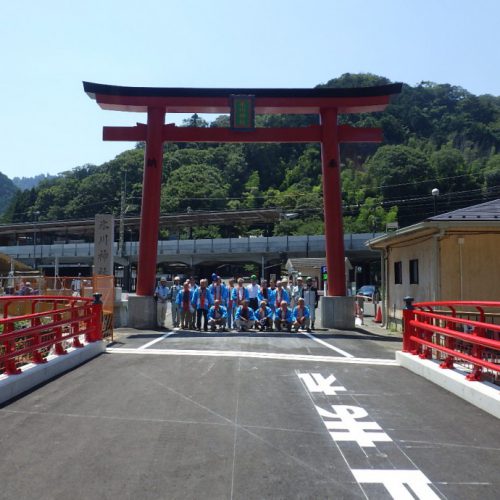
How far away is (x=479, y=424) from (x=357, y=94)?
14.9 m

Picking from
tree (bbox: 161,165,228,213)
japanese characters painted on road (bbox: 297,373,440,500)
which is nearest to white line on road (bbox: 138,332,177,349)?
japanese characters painted on road (bbox: 297,373,440,500)

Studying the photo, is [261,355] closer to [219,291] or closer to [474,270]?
[219,291]

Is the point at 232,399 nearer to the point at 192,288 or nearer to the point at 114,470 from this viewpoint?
the point at 114,470

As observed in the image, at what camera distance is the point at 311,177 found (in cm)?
12700

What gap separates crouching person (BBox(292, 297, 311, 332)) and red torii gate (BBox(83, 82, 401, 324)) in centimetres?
189

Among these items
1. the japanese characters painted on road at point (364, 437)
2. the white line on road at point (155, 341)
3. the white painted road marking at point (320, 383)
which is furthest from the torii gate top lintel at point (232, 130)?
the japanese characters painted on road at point (364, 437)

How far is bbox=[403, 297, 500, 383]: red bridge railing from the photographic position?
24.1 ft

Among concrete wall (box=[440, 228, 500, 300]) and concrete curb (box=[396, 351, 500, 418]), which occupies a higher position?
concrete wall (box=[440, 228, 500, 300])

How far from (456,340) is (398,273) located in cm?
1057

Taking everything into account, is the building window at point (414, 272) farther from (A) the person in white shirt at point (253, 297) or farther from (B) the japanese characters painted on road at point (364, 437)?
(B) the japanese characters painted on road at point (364, 437)

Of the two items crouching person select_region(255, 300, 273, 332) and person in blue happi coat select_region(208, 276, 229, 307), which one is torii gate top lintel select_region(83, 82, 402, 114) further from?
crouching person select_region(255, 300, 273, 332)

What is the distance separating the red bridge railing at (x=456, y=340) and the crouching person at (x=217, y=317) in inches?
296

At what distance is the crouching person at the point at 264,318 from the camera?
17125 millimetres

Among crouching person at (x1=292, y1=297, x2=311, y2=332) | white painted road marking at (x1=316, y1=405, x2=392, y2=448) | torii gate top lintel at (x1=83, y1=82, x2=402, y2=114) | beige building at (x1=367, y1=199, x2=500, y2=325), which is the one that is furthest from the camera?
torii gate top lintel at (x1=83, y1=82, x2=402, y2=114)
